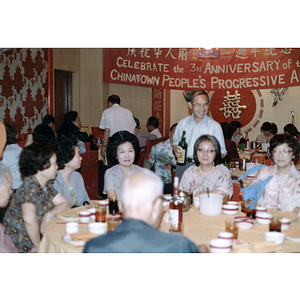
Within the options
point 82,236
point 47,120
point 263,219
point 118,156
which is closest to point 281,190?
point 263,219

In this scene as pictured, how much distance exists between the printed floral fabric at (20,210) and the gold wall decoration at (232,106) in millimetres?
Result: 6558

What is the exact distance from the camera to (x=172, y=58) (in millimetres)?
4703

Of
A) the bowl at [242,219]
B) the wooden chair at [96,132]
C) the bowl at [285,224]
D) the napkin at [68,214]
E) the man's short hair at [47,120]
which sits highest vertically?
the man's short hair at [47,120]

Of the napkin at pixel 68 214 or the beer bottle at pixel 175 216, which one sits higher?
the beer bottle at pixel 175 216

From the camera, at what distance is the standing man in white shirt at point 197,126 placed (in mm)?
3188

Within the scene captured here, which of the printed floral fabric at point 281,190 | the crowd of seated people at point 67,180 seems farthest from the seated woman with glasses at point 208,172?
the printed floral fabric at point 281,190

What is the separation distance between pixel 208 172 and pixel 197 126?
2.58 ft

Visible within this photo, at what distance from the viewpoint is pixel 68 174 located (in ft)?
8.71

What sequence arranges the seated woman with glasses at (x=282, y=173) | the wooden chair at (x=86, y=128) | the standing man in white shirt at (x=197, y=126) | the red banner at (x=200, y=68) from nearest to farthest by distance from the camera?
the seated woman with glasses at (x=282, y=173)
the standing man in white shirt at (x=197, y=126)
the red banner at (x=200, y=68)
the wooden chair at (x=86, y=128)

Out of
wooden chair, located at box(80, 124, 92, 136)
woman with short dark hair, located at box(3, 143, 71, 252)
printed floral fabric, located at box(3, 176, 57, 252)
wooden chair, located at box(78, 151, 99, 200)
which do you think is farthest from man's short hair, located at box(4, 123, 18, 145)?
wooden chair, located at box(80, 124, 92, 136)

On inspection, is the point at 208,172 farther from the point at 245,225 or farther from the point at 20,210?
the point at 20,210

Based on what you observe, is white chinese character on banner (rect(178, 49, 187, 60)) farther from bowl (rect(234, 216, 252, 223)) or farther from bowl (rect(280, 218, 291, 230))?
bowl (rect(280, 218, 291, 230))

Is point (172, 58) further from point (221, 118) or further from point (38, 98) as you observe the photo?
point (221, 118)

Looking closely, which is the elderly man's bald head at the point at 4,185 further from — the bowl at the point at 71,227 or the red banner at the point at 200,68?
the red banner at the point at 200,68
